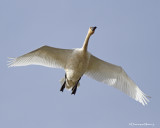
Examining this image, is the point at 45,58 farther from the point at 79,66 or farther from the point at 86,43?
the point at 86,43

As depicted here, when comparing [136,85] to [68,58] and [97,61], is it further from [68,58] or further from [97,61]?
[68,58]

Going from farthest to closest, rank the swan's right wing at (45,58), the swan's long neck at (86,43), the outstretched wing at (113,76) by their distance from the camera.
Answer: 1. the outstretched wing at (113,76)
2. the swan's right wing at (45,58)
3. the swan's long neck at (86,43)

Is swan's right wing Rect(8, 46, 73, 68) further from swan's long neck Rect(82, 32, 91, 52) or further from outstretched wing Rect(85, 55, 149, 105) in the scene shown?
outstretched wing Rect(85, 55, 149, 105)

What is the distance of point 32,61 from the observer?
1670 cm

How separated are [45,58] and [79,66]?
5.51 ft

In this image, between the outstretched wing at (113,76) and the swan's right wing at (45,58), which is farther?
the outstretched wing at (113,76)

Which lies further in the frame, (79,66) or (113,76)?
(113,76)

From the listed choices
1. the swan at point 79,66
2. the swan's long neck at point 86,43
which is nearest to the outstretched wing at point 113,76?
the swan at point 79,66

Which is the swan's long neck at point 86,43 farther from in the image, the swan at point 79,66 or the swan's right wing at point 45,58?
the swan's right wing at point 45,58

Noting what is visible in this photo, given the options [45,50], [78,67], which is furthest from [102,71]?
[45,50]

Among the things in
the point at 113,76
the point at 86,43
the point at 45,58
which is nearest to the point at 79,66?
the point at 86,43

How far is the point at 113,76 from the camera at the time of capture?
57.7ft

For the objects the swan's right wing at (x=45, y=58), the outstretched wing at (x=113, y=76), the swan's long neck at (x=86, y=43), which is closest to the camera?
the swan's long neck at (x=86, y=43)

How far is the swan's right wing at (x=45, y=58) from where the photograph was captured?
16.5 m
